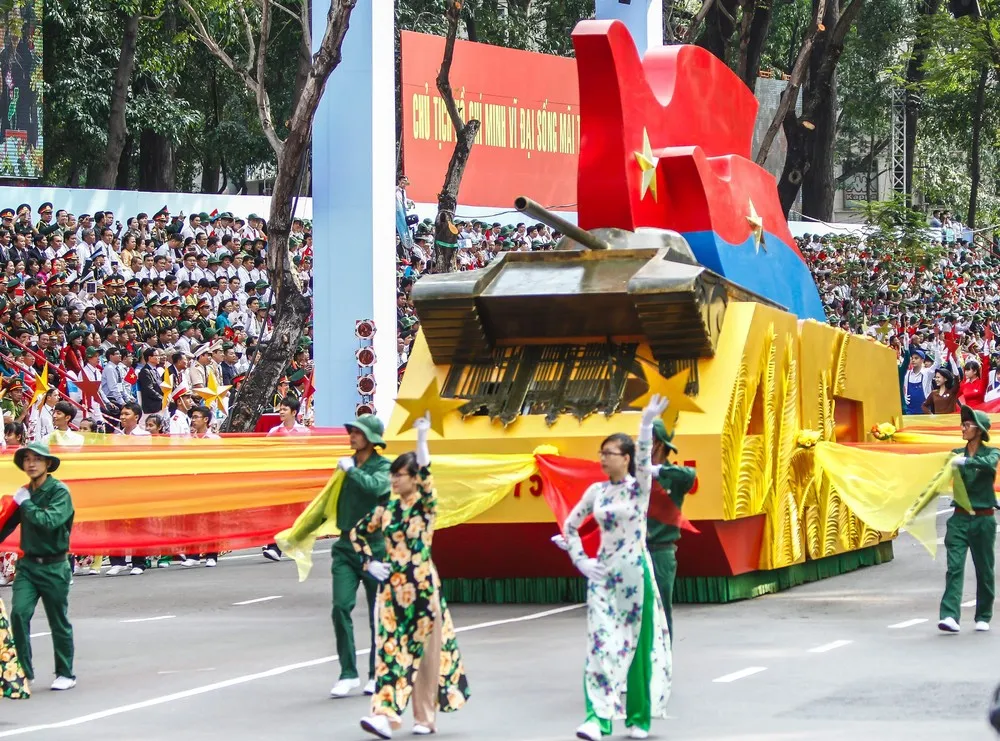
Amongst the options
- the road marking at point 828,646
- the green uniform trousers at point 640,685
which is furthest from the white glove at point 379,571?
the road marking at point 828,646

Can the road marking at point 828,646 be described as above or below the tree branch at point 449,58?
below

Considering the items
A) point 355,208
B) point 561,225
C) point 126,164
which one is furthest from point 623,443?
point 126,164

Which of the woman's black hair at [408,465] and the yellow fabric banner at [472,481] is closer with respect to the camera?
the woman's black hair at [408,465]

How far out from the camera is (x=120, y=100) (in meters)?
33.5

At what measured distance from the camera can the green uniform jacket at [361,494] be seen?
10461mm

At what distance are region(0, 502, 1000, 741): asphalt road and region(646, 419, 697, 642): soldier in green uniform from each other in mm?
661

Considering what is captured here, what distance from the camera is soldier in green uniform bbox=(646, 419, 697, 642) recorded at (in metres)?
10.5

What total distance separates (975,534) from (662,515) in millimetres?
3021

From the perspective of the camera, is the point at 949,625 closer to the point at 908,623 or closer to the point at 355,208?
the point at 908,623

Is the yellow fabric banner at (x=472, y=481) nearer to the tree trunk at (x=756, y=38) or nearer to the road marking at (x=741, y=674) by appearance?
the road marking at (x=741, y=674)

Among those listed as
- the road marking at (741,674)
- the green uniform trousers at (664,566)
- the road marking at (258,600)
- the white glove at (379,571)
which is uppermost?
the white glove at (379,571)

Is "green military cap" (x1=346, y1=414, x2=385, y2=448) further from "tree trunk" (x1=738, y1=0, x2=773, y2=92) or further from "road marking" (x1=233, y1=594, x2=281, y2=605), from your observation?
"tree trunk" (x1=738, y1=0, x2=773, y2=92)

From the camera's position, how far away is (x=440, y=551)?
14477 mm

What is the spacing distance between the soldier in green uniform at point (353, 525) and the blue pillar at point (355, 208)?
11080 mm
